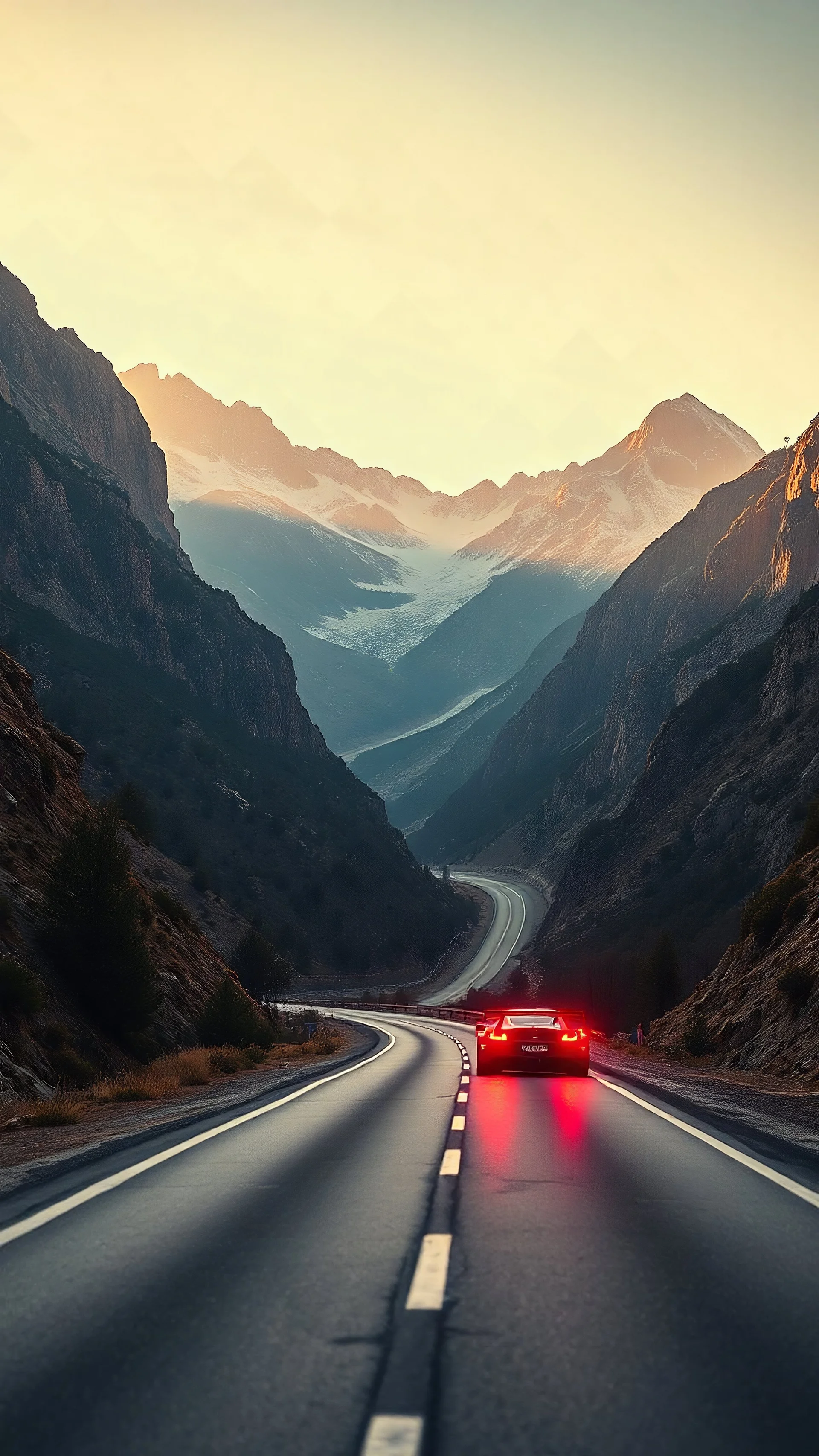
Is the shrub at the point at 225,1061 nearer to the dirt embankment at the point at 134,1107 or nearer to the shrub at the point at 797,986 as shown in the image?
the dirt embankment at the point at 134,1107

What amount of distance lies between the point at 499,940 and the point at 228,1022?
120167 mm

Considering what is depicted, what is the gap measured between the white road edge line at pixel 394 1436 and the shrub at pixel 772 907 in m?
34.6

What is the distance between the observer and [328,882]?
128 metres

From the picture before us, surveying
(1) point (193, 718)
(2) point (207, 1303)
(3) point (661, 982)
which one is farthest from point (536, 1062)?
(1) point (193, 718)

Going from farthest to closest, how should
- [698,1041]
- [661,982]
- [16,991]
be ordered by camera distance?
1. [661,982]
2. [698,1041]
3. [16,991]

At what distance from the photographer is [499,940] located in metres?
152

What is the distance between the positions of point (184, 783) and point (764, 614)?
8405cm

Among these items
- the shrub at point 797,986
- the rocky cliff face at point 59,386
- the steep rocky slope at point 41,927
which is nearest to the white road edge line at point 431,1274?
the steep rocky slope at point 41,927

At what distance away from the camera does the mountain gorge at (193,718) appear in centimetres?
11256

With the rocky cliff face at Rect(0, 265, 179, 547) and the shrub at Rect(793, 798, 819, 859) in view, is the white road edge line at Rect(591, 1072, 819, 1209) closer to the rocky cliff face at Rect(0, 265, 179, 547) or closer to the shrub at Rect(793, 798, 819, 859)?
the shrub at Rect(793, 798, 819, 859)

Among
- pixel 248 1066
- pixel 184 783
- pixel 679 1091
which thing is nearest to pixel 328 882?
pixel 184 783

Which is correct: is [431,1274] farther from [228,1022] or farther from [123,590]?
[123,590]

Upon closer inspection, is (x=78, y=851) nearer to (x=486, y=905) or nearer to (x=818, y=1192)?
(x=818, y=1192)

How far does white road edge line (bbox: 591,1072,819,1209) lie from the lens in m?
9.28
